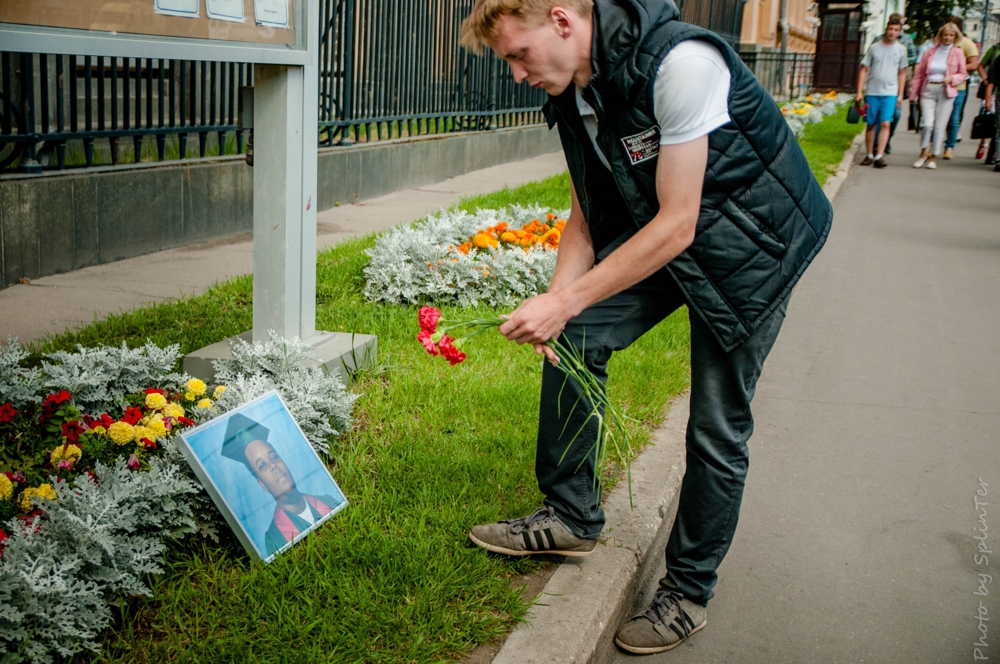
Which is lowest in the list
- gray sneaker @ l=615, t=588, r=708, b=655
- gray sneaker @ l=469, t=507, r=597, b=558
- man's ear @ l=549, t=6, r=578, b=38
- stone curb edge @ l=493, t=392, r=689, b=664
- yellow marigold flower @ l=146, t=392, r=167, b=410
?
gray sneaker @ l=615, t=588, r=708, b=655

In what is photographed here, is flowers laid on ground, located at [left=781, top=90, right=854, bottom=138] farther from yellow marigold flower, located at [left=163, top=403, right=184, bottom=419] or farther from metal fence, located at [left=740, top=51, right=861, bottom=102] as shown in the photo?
yellow marigold flower, located at [left=163, top=403, right=184, bottom=419]

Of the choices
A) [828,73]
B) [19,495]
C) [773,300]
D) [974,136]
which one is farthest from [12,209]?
[828,73]

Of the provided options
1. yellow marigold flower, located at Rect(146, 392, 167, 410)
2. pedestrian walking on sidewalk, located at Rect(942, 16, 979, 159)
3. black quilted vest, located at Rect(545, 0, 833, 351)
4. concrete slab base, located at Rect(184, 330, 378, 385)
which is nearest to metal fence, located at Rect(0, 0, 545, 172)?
concrete slab base, located at Rect(184, 330, 378, 385)

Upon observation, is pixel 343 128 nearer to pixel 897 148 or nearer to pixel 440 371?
pixel 440 371

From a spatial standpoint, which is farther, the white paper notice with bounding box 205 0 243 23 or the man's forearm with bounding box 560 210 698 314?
the white paper notice with bounding box 205 0 243 23

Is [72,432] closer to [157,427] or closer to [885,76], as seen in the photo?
[157,427]

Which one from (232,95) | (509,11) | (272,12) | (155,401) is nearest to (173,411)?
(155,401)

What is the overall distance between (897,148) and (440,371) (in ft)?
55.6

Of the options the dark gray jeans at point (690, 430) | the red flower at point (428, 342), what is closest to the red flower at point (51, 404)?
the red flower at point (428, 342)

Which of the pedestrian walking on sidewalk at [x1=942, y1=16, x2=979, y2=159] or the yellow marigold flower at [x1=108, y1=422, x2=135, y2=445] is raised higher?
the pedestrian walking on sidewalk at [x1=942, y1=16, x2=979, y2=159]

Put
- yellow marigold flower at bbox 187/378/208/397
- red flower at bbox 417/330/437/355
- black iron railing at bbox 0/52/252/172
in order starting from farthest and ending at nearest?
black iron railing at bbox 0/52/252/172
yellow marigold flower at bbox 187/378/208/397
red flower at bbox 417/330/437/355

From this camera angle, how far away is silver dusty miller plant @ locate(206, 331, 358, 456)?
3686 mm

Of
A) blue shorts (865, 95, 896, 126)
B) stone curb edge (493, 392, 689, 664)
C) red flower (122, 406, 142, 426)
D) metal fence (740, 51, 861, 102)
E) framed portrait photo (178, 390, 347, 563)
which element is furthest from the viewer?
metal fence (740, 51, 861, 102)

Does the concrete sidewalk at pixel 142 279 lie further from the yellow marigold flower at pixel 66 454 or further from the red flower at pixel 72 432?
the yellow marigold flower at pixel 66 454
